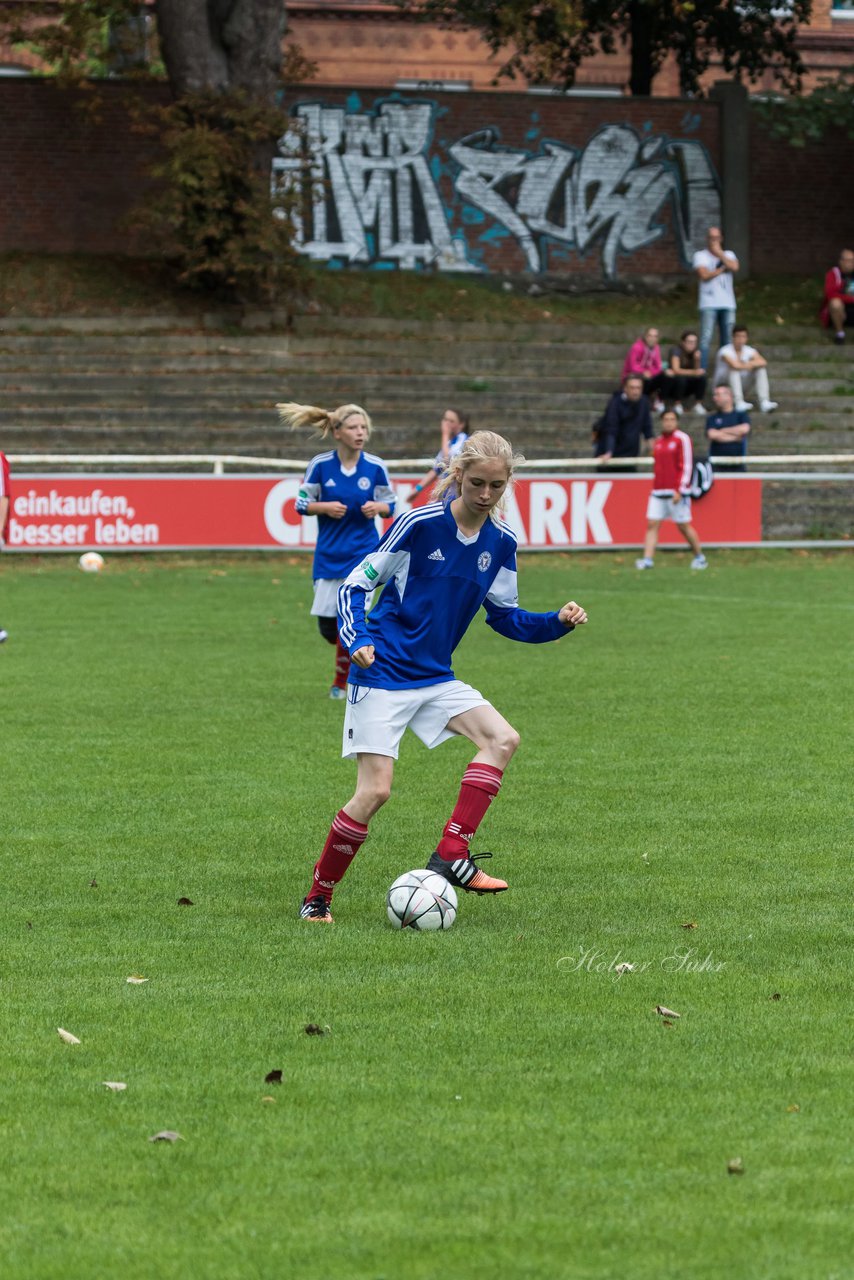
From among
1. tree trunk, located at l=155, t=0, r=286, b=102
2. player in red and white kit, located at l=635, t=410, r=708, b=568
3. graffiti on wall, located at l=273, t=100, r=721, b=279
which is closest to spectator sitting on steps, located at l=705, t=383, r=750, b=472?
player in red and white kit, located at l=635, t=410, r=708, b=568

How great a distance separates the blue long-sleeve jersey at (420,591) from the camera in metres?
6.87

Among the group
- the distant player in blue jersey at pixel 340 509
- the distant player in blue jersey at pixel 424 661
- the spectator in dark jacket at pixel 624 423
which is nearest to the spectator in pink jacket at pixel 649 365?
the spectator in dark jacket at pixel 624 423

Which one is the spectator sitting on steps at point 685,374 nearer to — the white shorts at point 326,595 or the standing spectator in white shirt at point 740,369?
the standing spectator in white shirt at point 740,369

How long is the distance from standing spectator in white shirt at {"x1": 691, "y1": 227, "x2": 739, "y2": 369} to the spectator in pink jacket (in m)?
1.82

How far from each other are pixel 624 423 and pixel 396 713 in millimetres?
18351

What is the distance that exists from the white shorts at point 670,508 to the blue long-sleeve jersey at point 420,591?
1564 centimetres

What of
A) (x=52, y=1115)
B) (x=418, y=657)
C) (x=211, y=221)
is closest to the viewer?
(x=52, y=1115)

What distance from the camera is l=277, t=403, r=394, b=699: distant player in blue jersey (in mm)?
12602

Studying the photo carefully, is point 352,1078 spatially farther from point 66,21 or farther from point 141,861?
point 66,21

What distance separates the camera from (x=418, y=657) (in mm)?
6980

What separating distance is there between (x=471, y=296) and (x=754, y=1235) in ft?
101

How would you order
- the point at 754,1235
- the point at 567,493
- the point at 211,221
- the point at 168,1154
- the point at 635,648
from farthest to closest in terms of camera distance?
the point at 211,221 → the point at 567,493 → the point at 635,648 → the point at 168,1154 → the point at 754,1235

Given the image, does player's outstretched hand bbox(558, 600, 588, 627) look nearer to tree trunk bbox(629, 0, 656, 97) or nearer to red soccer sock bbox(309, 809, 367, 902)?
red soccer sock bbox(309, 809, 367, 902)

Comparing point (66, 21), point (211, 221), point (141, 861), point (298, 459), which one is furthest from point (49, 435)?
point (141, 861)
